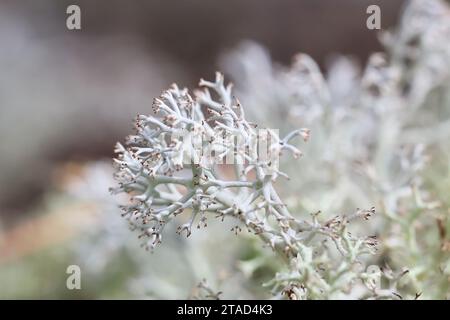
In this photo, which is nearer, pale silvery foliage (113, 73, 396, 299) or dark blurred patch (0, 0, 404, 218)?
pale silvery foliage (113, 73, 396, 299)

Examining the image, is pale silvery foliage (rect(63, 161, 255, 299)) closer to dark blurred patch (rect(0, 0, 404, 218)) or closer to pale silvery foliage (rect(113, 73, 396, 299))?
pale silvery foliage (rect(113, 73, 396, 299))

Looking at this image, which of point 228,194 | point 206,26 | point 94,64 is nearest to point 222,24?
point 206,26

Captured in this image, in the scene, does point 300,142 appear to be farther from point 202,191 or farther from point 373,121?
point 202,191

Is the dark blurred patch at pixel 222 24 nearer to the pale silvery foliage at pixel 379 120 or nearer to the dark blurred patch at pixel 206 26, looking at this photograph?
the dark blurred patch at pixel 206 26

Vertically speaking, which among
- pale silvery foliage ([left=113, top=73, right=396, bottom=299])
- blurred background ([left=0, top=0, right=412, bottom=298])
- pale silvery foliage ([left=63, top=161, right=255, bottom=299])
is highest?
blurred background ([left=0, top=0, right=412, bottom=298])

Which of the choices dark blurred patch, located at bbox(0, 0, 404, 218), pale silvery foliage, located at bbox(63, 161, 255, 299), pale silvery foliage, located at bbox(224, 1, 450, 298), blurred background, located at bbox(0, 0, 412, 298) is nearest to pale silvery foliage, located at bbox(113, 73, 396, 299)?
pale silvery foliage, located at bbox(224, 1, 450, 298)

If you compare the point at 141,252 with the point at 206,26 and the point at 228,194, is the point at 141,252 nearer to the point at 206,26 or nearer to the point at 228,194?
the point at 228,194
